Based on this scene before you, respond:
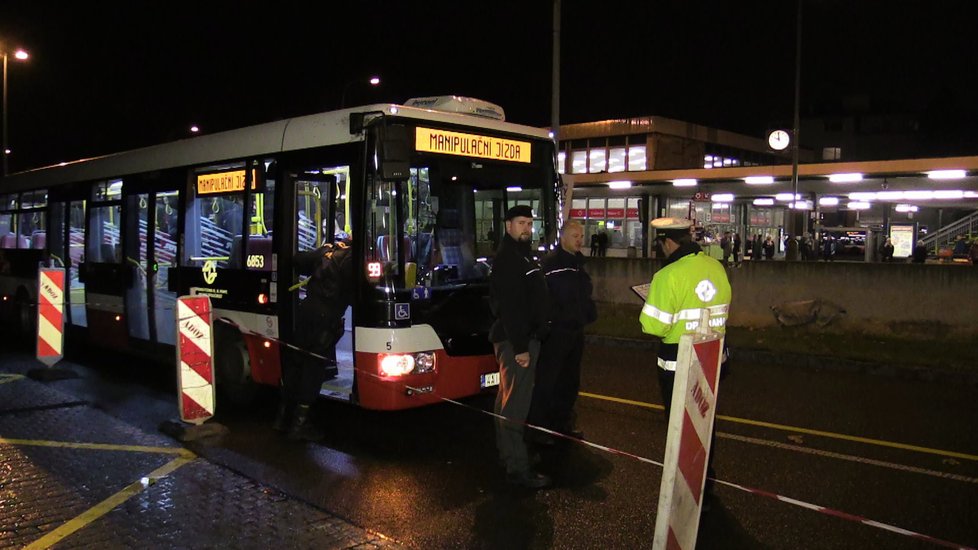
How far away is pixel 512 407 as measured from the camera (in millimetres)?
5809

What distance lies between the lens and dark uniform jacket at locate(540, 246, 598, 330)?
6625 millimetres

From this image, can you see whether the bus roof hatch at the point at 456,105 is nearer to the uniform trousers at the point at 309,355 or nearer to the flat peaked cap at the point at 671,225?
the uniform trousers at the point at 309,355

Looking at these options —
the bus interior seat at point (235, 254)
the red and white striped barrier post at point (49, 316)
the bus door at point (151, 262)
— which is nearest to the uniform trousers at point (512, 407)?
the bus interior seat at point (235, 254)

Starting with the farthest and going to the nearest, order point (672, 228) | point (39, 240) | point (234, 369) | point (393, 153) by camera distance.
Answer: point (39, 240), point (234, 369), point (393, 153), point (672, 228)

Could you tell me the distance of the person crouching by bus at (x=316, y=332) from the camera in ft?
22.4

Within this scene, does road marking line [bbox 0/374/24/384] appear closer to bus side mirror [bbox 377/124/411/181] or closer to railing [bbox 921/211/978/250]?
bus side mirror [bbox 377/124/411/181]

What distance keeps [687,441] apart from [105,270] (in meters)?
9.62

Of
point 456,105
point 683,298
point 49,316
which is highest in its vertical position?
point 456,105

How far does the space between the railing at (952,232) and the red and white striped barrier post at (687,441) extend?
34.7m

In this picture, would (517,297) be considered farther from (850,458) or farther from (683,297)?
(850,458)

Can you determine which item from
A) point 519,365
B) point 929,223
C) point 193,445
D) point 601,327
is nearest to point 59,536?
point 193,445

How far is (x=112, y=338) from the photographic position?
34.7ft

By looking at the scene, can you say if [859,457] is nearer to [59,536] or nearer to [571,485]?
[571,485]

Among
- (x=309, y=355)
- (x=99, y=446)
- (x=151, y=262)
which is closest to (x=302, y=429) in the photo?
(x=309, y=355)
